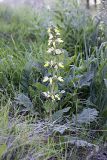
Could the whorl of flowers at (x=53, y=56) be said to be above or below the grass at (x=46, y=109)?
above

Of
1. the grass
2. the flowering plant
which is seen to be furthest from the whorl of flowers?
the grass

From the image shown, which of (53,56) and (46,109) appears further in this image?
(46,109)

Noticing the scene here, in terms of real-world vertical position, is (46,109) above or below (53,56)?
below

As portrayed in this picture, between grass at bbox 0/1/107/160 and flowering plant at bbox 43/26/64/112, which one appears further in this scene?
flowering plant at bbox 43/26/64/112

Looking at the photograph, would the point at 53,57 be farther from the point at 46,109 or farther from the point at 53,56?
the point at 46,109

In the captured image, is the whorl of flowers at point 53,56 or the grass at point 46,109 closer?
the grass at point 46,109

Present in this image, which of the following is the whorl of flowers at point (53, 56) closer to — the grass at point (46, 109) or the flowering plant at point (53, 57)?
the flowering plant at point (53, 57)

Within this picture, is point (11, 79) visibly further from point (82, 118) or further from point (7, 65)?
point (82, 118)

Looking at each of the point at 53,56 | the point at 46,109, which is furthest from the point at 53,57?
the point at 46,109

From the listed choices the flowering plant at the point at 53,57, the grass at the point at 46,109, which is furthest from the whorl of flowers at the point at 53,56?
the grass at the point at 46,109

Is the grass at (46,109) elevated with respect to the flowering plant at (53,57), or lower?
lower

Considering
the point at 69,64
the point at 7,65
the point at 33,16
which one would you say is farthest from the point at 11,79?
the point at 33,16

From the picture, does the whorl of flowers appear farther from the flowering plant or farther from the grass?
the grass

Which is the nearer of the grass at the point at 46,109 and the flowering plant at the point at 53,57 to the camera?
the grass at the point at 46,109
